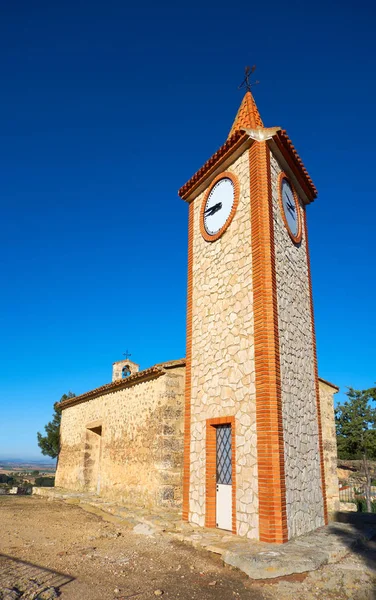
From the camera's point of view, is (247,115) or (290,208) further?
(247,115)

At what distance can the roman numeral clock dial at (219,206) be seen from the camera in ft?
32.9

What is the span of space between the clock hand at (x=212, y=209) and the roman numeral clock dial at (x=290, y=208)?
154cm

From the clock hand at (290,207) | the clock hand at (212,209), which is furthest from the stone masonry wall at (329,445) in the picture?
the clock hand at (212,209)

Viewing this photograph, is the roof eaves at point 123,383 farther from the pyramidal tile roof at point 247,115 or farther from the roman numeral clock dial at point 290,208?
the pyramidal tile roof at point 247,115

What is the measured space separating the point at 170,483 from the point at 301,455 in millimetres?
3616

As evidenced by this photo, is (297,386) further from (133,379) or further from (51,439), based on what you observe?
(51,439)

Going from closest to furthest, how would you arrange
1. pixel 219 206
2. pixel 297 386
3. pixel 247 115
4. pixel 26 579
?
pixel 26 579 < pixel 297 386 < pixel 219 206 < pixel 247 115

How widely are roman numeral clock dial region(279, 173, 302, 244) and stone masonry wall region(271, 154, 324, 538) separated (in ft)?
0.69

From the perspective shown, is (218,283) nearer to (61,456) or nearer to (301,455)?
(301,455)

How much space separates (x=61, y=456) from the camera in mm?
18688

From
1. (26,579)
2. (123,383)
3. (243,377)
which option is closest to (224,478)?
(243,377)

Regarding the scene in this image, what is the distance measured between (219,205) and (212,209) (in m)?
0.31

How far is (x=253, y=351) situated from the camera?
8320 mm

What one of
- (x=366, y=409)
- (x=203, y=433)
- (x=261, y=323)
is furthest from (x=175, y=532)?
(x=366, y=409)
